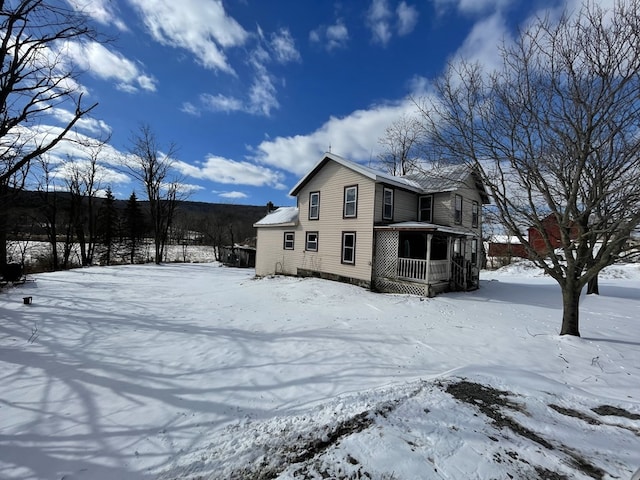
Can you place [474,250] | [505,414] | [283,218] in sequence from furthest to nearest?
1. [283,218]
2. [474,250]
3. [505,414]

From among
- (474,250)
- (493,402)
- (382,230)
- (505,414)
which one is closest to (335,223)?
(382,230)

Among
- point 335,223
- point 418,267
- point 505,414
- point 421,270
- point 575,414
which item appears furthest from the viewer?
point 335,223

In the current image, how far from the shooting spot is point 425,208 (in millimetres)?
14594

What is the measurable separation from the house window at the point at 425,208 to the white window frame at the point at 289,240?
7.38 meters

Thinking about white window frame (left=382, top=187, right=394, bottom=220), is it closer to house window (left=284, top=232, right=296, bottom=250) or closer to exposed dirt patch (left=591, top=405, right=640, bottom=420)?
house window (left=284, top=232, right=296, bottom=250)

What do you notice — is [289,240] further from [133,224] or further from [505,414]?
[133,224]

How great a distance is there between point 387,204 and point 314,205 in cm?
430

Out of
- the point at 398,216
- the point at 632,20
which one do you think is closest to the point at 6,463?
the point at 632,20

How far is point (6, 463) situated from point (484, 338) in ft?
26.1

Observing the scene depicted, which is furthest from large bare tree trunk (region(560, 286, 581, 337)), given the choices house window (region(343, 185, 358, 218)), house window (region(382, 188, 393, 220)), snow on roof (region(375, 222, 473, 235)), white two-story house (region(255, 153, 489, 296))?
house window (region(343, 185, 358, 218))

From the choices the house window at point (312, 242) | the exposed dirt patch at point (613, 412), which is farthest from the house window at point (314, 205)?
the exposed dirt patch at point (613, 412)

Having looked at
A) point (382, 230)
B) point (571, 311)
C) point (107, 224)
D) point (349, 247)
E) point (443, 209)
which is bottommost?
point (571, 311)

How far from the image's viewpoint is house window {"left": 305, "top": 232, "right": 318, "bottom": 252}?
50.6 feet

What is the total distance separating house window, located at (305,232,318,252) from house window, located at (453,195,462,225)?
7366 millimetres
